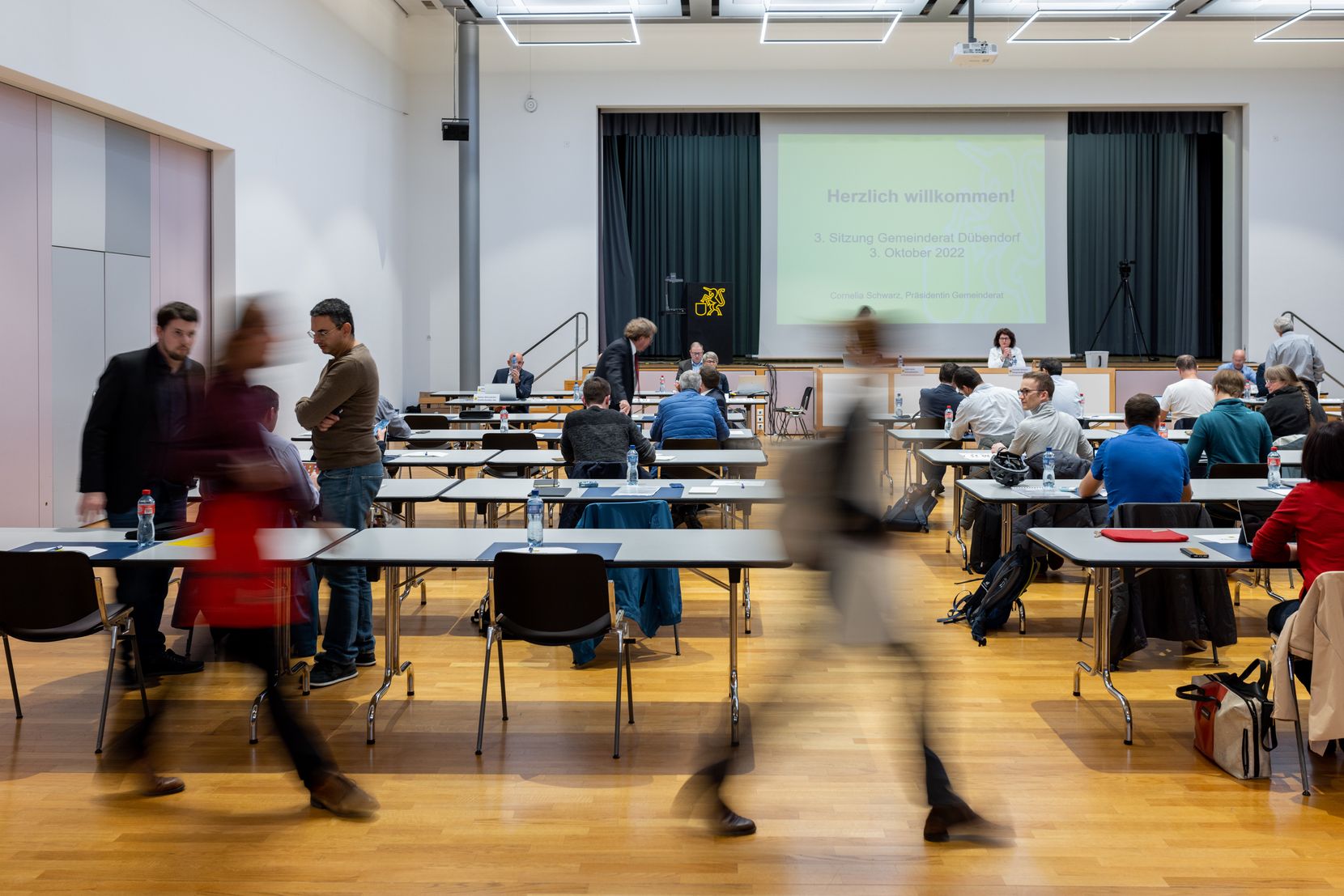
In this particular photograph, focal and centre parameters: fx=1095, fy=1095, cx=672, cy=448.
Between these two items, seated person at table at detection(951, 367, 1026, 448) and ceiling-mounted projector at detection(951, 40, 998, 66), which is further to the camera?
ceiling-mounted projector at detection(951, 40, 998, 66)

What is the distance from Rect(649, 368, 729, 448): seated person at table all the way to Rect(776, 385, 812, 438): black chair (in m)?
6.12

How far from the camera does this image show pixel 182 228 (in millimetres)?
9789

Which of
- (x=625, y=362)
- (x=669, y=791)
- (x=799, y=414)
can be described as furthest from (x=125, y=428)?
(x=799, y=414)

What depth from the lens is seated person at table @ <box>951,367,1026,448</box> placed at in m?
7.57

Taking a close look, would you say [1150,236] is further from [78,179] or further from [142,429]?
[142,429]

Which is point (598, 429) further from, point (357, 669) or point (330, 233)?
point (330, 233)

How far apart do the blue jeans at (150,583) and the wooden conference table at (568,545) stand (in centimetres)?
82

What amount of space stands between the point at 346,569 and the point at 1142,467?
3548 mm

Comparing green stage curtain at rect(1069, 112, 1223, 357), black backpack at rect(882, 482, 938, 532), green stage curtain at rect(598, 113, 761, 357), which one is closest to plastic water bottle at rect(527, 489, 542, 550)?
black backpack at rect(882, 482, 938, 532)

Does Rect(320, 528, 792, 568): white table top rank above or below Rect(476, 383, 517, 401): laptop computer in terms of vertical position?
below

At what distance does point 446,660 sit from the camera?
16.5ft

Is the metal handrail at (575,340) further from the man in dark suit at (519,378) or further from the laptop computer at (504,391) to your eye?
the laptop computer at (504,391)

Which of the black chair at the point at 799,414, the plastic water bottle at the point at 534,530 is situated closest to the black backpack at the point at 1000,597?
the plastic water bottle at the point at 534,530

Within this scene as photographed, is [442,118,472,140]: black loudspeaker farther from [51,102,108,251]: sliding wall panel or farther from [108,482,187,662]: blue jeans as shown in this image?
[108,482,187,662]: blue jeans
